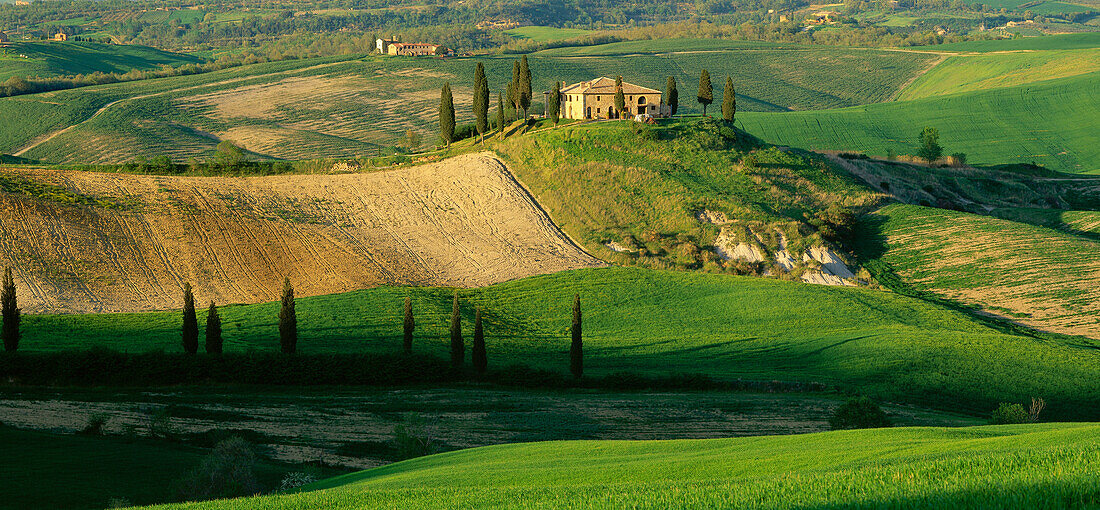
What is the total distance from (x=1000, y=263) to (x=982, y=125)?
79.0 meters

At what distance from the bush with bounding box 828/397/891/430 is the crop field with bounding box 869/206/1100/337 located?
31.6m

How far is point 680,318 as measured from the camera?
6397 cm

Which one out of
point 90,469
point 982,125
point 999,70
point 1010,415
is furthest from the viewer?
point 999,70

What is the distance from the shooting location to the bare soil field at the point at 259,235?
222 ft

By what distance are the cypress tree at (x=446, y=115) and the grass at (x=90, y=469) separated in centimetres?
6031

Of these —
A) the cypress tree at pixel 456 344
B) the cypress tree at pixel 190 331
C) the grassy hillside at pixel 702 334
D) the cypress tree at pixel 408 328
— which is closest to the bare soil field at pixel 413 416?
the cypress tree at pixel 456 344

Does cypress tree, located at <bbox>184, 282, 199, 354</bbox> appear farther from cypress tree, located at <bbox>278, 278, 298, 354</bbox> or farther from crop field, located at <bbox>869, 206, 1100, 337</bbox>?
crop field, located at <bbox>869, 206, 1100, 337</bbox>

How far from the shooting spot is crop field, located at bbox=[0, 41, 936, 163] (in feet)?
454

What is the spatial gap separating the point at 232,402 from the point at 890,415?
2940 centimetres

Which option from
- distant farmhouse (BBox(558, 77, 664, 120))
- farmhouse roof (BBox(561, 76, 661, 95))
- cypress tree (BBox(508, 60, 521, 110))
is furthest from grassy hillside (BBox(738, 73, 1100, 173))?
cypress tree (BBox(508, 60, 521, 110))

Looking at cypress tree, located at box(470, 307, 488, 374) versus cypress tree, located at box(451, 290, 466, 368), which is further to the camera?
cypress tree, located at box(451, 290, 466, 368)

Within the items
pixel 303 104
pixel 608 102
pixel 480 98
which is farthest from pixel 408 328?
pixel 303 104

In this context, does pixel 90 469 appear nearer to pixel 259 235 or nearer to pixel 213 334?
pixel 213 334

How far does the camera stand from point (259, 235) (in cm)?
7712
